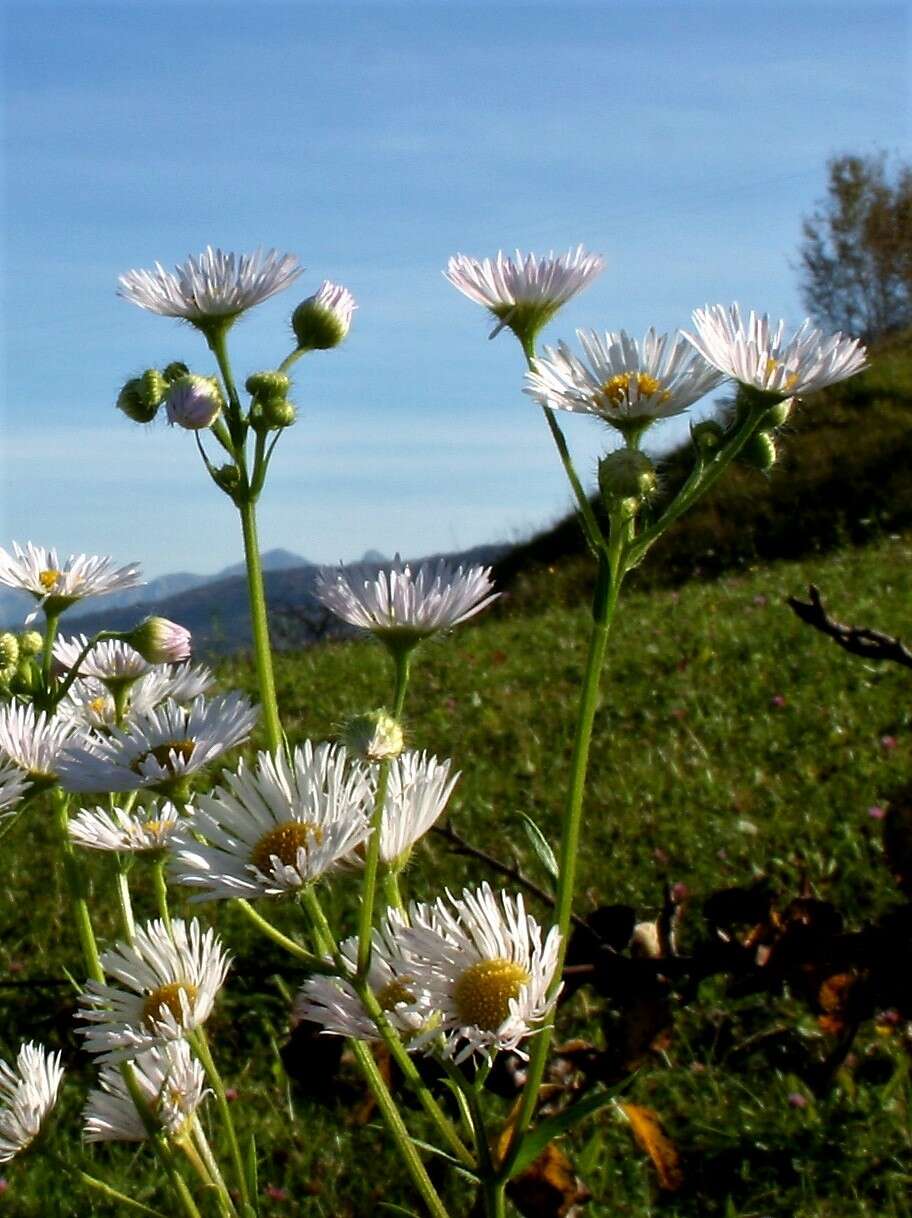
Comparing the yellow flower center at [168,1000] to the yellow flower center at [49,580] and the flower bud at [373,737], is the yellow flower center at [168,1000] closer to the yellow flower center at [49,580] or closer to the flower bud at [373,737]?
the flower bud at [373,737]

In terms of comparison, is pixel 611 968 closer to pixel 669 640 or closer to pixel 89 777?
pixel 89 777

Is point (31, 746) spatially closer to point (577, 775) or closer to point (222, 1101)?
point (222, 1101)

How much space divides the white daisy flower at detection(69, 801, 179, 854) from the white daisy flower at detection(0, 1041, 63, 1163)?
0.28 metres

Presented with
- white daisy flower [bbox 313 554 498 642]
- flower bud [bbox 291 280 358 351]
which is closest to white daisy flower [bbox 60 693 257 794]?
white daisy flower [bbox 313 554 498 642]

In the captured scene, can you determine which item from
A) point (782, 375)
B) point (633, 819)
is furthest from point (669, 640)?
point (782, 375)

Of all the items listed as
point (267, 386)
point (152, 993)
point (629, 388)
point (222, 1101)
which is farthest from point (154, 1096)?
point (629, 388)

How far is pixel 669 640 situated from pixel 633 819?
6.23ft

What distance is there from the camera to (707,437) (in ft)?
3.74

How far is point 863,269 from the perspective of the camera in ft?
102

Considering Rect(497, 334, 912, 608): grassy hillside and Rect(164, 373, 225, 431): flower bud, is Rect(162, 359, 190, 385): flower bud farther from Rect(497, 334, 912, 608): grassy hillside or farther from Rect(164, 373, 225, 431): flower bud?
Rect(497, 334, 912, 608): grassy hillside

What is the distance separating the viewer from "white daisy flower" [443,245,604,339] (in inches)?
47.6

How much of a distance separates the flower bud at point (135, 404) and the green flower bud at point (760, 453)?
0.52 meters

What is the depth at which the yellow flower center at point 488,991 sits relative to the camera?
0.97 metres

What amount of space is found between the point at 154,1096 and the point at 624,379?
75 cm
